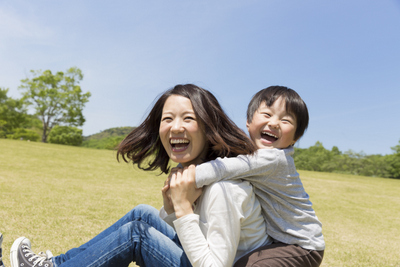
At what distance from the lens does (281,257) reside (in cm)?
160

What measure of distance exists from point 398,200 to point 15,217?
35.3 feet

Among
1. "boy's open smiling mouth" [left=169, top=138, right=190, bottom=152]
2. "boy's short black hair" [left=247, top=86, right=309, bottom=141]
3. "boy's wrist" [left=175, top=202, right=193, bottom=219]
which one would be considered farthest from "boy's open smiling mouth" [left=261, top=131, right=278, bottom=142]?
"boy's wrist" [left=175, top=202, right=193, bottom=219]

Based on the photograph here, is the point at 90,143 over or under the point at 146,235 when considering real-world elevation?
over

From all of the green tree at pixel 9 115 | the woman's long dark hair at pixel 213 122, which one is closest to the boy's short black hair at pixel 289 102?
the woman's long dark hair at pixel 213 122

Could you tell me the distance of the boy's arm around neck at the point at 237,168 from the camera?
58.1 inches

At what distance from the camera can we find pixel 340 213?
6.90 m

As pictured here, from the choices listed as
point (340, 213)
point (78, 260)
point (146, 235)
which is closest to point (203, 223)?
point (146, 235)

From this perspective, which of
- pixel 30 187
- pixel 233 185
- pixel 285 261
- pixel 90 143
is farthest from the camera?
pixel 90 143

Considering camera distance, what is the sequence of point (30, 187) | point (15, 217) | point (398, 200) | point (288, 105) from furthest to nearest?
point (398, 200), point (30, 187), point (15, 217), point (288, 105)

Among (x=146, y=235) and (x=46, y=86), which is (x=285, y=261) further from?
(x=46, y=86)

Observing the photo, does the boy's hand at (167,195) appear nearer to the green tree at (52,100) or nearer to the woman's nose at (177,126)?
the woman's nose at (177,126)

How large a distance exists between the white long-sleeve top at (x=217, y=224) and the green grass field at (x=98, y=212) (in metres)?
2.03

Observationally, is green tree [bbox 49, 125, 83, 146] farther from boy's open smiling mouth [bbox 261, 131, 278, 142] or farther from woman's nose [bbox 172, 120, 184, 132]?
woman's nose [bbox 172, 120, 184, 132]

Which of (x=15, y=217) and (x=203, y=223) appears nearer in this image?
(x=203, y=223)
